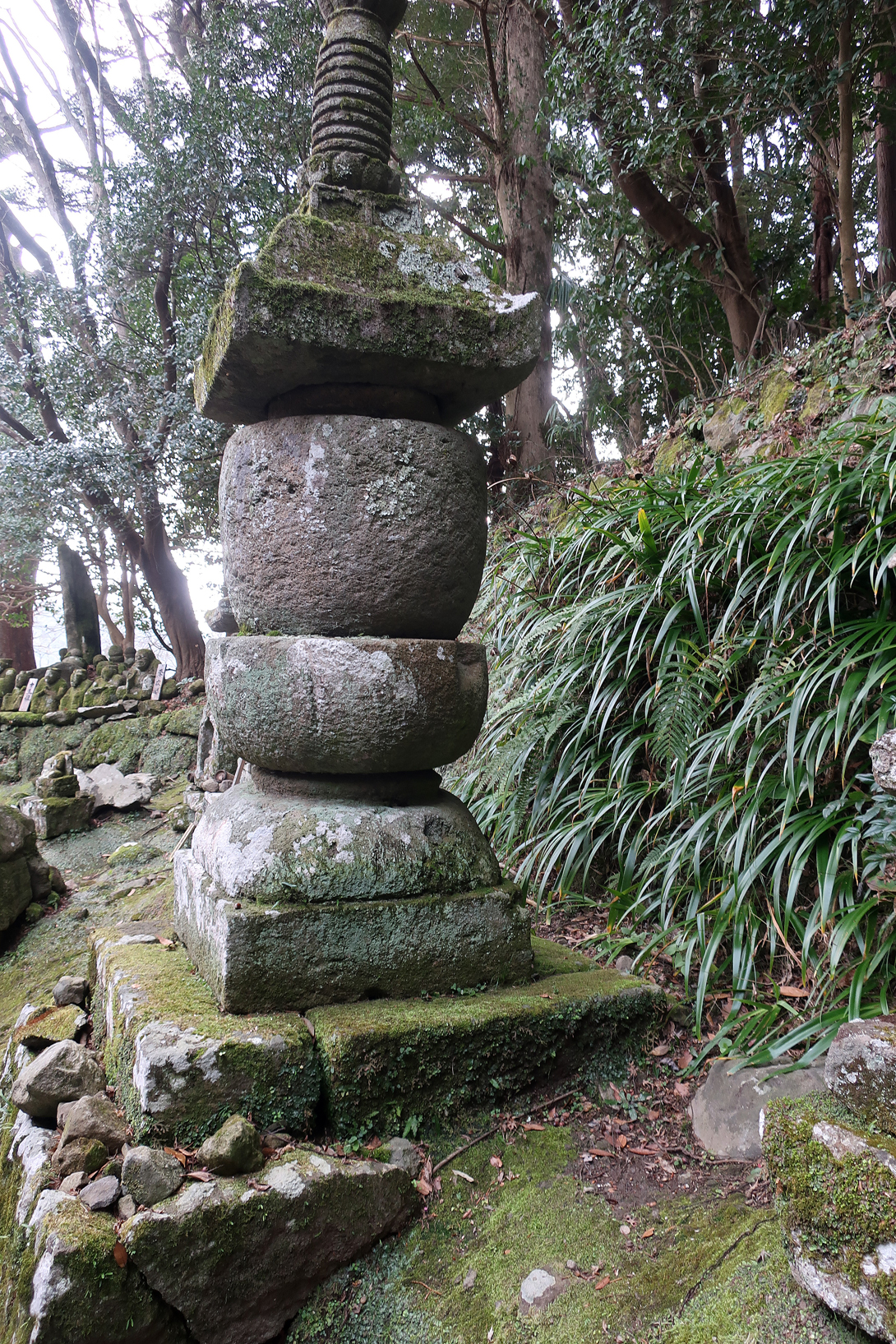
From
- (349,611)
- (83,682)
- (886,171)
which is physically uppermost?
(886,171)

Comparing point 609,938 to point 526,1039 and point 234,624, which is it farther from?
point 234,624

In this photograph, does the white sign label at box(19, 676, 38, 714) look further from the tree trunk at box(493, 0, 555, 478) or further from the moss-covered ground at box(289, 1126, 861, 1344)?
the moss-covered ground at box(289, 1126, 861, 1344)

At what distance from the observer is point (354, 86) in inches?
85.5

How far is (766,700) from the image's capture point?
2355 millimetres

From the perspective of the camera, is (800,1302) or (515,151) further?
(515,151)

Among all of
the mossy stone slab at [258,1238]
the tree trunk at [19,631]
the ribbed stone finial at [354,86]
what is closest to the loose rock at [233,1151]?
the mossy stone slab at [258,1238]

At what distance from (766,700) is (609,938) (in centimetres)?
96

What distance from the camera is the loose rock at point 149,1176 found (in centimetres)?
132

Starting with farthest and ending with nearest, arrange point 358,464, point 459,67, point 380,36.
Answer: point 459,67 < point 380,36 < point 358,464

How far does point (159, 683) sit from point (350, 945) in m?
7.28

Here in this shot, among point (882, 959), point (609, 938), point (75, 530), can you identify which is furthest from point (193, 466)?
point (882, 959)

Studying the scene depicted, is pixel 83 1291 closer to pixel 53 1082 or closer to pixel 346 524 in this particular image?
pixel 53 1082

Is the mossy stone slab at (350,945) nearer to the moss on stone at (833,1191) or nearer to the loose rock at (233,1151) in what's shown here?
the loose rock at (233,1151)

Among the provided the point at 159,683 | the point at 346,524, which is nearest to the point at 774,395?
the point at 346,524
